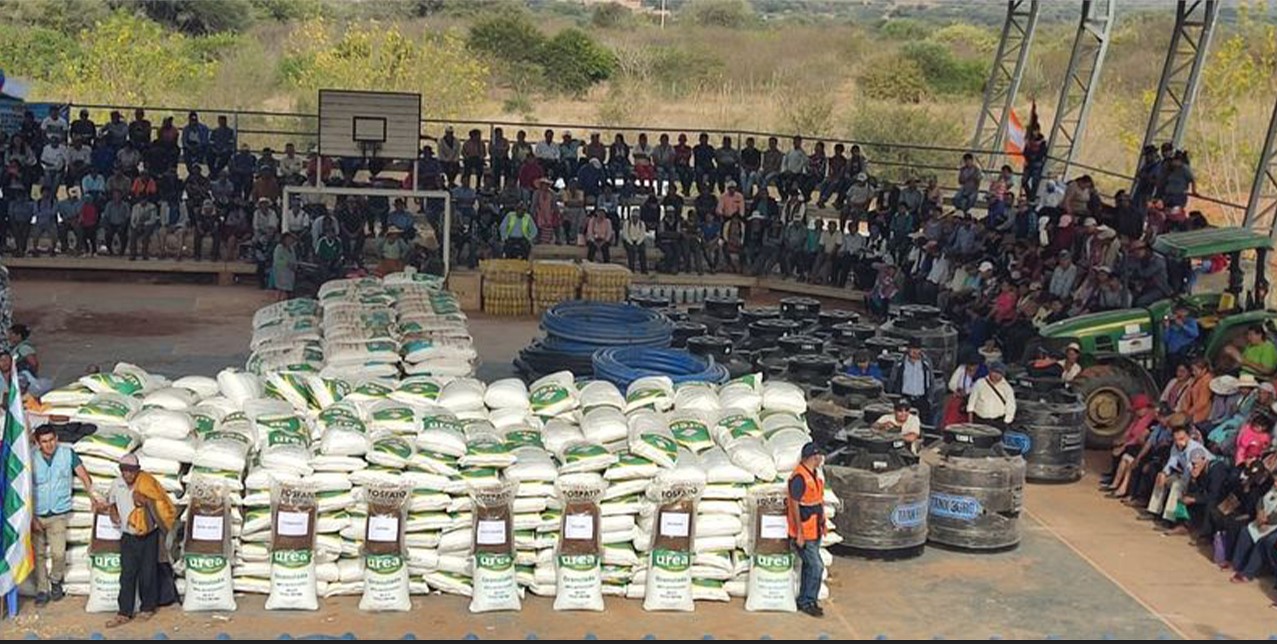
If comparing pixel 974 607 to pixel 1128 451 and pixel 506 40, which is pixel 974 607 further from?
pixel 506 40

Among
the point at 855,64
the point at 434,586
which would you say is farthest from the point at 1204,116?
the point at 434,586

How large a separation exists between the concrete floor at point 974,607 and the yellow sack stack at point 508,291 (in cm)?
1046

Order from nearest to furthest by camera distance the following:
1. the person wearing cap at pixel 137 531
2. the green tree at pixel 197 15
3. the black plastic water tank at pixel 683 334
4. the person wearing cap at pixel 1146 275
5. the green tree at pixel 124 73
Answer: the person wearing cap at pixel 137 531, the black plastic water tank at pixel 683 334, the person wearing cap at pixel 1146 275, the green tree at pixel 124 73, the green tree at pixel 197 15

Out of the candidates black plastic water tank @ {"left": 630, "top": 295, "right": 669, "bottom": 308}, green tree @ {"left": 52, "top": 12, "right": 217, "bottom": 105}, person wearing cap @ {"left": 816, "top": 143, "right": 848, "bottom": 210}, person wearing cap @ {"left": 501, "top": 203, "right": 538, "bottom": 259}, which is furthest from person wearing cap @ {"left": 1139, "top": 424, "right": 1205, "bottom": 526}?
green tree @ {"left": 52, "top": 12, "right": 217, "bottom": 105}

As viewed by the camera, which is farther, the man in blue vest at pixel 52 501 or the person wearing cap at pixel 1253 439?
the person wearing cap at pixel 1253 439

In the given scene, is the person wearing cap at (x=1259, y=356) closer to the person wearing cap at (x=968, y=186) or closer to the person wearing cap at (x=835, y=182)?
the person wearing cap at (x=968, y=186)

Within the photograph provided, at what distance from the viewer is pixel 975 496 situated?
14297mm

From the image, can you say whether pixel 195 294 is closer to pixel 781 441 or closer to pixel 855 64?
pixel 781 441

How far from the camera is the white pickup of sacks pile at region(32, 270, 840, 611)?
12.4 metres

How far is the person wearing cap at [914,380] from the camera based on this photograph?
17.6 m

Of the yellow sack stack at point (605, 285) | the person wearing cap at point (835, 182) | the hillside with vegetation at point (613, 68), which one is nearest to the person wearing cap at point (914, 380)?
the yellow sack stack at point (605, 285)

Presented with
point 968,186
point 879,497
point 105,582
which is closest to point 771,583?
point 879,497

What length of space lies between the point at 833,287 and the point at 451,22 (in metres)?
39.3

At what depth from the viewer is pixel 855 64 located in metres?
63.9
